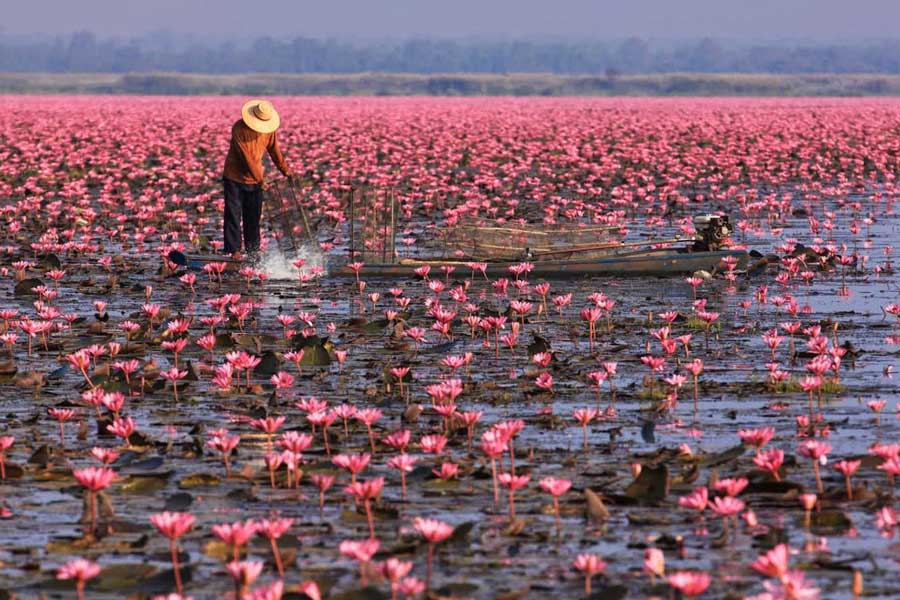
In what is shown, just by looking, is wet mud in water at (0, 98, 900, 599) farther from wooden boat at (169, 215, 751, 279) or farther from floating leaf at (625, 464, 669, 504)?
wooden boat at (169, 215, 751, 279)

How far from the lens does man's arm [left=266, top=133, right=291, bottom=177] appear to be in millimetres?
15734

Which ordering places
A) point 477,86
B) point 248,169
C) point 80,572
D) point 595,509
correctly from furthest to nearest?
point 477,86 → point 248,169 → point 595,509 → point 80,572

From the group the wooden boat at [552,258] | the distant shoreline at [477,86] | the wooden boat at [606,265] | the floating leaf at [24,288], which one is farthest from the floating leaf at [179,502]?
the distant shoreline at [477,86]

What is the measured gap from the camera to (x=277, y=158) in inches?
627

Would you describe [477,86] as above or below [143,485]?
below

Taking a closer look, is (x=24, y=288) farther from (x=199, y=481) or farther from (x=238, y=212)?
(x=199, y=481)

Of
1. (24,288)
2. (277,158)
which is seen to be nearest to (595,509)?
(24,288)

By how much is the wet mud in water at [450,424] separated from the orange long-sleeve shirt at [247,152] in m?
0.83

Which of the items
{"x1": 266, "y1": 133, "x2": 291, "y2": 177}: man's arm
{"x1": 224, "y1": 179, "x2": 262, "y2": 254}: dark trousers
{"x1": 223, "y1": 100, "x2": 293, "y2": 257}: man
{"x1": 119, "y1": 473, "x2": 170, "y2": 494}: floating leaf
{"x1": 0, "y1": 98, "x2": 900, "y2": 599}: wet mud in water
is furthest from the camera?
{"x1": 224, "y1": 179, "x2": 262, "y2": 254}: dark trousers

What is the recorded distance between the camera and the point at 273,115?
16219mm

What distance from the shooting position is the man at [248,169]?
16031mm

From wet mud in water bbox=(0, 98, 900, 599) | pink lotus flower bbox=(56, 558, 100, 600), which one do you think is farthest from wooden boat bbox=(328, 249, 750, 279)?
pink lotus flower bbox=(56, 558, 100, 600)

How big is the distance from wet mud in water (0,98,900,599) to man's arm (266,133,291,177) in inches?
32.8

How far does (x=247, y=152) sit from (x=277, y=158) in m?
0.38
